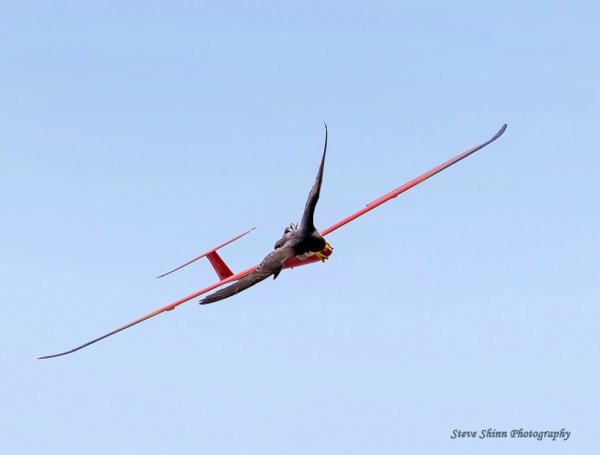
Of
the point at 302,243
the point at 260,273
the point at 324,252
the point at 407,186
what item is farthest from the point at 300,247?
the point at 407,186

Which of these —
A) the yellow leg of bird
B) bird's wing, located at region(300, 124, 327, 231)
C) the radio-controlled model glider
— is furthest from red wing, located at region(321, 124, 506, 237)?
bird's wing, located at region(300, 124, 327, 231)

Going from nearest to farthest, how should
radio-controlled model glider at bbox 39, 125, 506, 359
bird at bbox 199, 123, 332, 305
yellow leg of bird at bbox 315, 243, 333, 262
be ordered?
radio-controlled model glider at bbox 39, 125, 506, 359 → bird at bbox 199, 123, 332, 305 → yellow leg of bird at bbox 315, 243, 333, 262

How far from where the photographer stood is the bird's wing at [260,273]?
32438mm

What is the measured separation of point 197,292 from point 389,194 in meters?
10.1

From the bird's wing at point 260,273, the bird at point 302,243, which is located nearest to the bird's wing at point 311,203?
the bird at point 302,243

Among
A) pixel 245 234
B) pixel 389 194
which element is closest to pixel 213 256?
pixel 245 234

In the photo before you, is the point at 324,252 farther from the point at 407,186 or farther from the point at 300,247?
the point at 407,186

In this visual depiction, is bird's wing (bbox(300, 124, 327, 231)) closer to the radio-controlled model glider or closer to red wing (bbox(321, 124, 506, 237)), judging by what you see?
the radio-controlled model glider

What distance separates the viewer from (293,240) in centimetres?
3925

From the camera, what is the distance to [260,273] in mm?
Answer: 35094

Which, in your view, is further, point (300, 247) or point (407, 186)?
point (407, 186)

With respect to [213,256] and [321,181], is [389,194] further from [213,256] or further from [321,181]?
[213,256]

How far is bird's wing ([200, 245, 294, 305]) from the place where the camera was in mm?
32438

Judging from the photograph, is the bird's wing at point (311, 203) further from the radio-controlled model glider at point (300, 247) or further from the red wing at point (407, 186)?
the red wing at point (407, 186)
